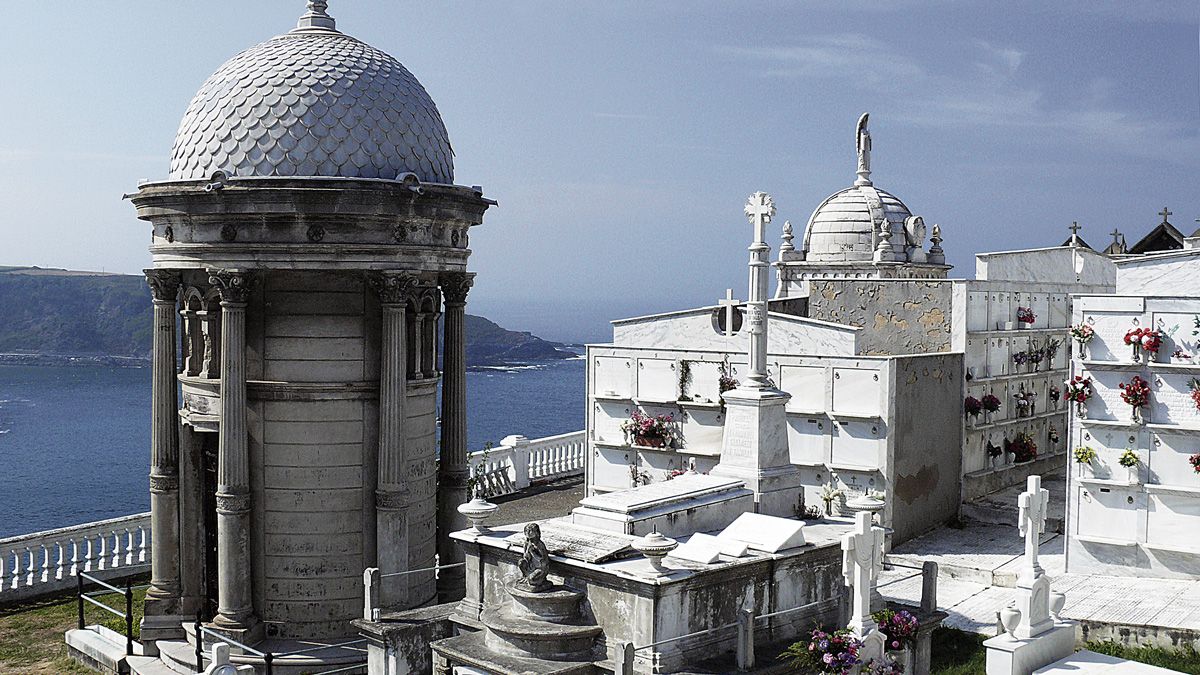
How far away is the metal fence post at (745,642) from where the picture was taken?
1157cm

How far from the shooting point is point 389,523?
1474cm

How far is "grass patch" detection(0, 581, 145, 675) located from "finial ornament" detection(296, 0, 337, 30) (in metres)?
8.67

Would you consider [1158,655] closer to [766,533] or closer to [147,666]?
[766,533]

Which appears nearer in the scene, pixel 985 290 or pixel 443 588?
pixel 443 588

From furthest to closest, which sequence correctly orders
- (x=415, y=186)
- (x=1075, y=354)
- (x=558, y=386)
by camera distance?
1. (x=558, y=386)
2. (x=1075, y=354)
3. (x=415, y=186)

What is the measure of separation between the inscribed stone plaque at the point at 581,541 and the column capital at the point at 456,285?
158 inches

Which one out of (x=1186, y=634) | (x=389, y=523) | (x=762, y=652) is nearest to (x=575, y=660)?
(x=762, y=652)

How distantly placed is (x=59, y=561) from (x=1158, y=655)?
16.3m

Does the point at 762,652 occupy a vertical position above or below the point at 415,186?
below

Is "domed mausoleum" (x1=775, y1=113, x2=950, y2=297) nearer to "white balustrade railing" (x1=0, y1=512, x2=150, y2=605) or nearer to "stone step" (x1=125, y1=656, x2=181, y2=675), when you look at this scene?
"white balustrade railing" (x1=0, y1=512, x2=150, y2=605)

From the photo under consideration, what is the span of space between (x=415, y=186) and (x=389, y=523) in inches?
171

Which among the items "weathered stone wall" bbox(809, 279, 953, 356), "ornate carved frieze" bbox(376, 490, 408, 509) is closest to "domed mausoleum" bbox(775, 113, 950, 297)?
"weathered stone wall" bbox(809, 279, 953, 356)

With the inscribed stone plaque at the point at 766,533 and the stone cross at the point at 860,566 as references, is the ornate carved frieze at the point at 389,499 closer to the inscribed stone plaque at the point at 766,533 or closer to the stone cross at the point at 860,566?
the inscribed stone plaque at the point at 766,533

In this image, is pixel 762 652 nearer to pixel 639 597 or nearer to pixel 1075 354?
pixel 639 597
